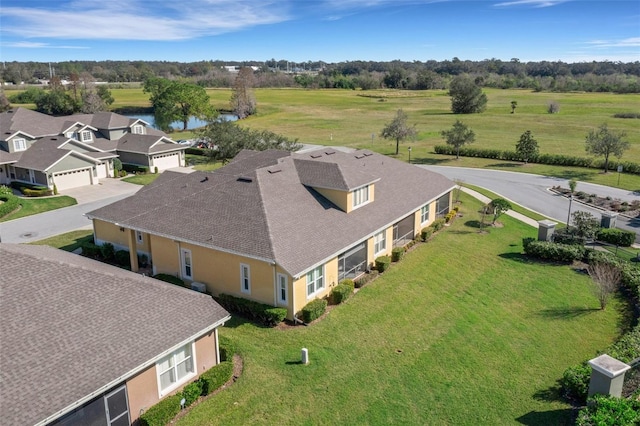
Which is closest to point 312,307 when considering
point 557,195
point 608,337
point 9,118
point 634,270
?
point 608,337

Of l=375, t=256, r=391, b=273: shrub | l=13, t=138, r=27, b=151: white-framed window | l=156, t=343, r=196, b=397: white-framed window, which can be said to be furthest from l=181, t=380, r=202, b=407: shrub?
l=13, t=138, r=27, b=151: white-framed window

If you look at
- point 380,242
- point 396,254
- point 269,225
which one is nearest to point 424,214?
point 396,254

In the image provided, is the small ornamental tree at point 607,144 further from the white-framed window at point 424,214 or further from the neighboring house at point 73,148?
the neighboring house at point 73,148

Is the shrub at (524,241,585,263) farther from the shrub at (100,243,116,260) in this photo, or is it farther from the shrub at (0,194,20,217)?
the shrub at (0,194,20,217)

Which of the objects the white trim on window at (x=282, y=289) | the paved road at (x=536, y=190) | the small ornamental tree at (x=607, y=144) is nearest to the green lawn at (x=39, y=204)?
the white trim on window at (x=282, y=289)

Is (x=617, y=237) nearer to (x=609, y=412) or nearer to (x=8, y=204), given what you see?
(x=609, y=412)
